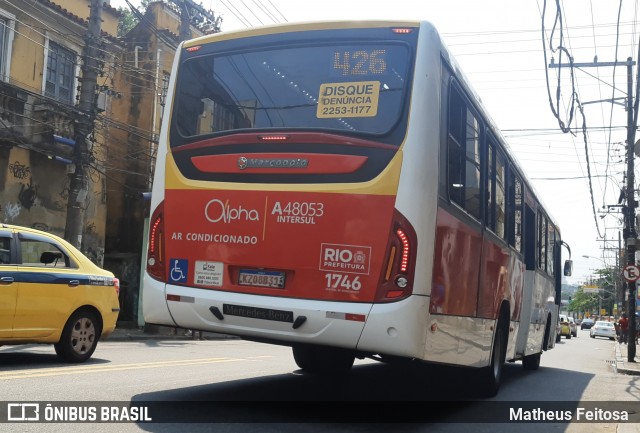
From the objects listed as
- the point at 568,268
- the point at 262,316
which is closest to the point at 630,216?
the point at 568,268

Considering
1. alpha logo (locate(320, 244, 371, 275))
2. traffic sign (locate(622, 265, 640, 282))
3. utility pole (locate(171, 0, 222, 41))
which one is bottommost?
alpha logo (locate(320, 244, 371, 275))

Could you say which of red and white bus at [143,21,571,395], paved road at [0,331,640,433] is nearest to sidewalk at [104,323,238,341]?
paved road at [0,331,640,433]

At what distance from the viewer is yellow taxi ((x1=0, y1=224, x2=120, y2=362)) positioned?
8.72 m

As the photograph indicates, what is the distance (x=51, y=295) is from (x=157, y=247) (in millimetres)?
3062

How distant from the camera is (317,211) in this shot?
6.11 metres

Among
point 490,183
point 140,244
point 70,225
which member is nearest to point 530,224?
point 490,183

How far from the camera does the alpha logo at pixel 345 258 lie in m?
5.89

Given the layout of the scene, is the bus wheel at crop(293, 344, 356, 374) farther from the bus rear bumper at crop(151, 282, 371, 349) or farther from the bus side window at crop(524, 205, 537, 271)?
the bus side window at crop(524, 205, 537, 271)

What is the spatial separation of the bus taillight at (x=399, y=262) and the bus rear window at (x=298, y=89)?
0.82 metres

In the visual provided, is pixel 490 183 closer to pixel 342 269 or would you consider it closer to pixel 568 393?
pixel 342 269

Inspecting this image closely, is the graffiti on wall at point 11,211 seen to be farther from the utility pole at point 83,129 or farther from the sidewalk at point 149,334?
the sidewalk at point 149,334

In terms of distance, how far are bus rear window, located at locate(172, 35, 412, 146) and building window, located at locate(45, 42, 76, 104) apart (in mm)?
14517

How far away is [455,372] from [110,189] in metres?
18.6

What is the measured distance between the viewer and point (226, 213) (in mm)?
6457
